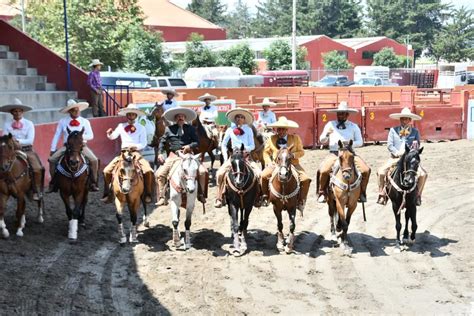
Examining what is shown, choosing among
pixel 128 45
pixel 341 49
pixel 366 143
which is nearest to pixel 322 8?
pixel 341 49

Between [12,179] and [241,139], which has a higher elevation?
[241,139]

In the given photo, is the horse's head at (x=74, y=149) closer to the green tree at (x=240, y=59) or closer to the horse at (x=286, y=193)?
the horse at (x=286, y=193)

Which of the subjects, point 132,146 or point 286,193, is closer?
point 286,193

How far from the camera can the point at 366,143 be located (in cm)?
2495

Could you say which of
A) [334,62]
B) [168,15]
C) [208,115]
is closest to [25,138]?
[208,115]

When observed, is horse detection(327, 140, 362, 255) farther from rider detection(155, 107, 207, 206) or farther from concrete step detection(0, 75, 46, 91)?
concrete step detection(0, 75, 46, 91)

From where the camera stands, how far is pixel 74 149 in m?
11.1

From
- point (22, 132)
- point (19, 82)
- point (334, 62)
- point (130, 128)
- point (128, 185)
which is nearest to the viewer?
point (128, 185)

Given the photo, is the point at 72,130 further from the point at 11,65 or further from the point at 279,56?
the point at 279,56

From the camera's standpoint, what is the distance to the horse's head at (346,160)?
10.7 metres

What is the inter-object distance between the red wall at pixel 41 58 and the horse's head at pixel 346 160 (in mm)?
13529

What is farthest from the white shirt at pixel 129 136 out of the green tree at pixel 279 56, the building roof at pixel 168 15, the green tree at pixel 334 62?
the building roof at pixel 168 15

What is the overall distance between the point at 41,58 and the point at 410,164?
50.7 ft

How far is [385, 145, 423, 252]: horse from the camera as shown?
430 inches
